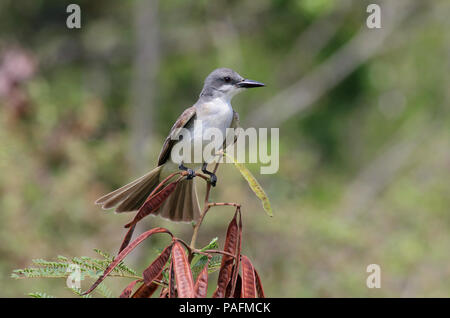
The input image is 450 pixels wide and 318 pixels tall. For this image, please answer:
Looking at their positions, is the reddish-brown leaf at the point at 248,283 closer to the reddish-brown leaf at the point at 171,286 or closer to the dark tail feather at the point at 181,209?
the reddish-brown leaf at the point at 171,286

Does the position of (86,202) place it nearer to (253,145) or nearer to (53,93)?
(253,145)

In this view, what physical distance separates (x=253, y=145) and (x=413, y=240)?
8.68 ft

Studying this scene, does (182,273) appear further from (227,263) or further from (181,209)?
(181,209)

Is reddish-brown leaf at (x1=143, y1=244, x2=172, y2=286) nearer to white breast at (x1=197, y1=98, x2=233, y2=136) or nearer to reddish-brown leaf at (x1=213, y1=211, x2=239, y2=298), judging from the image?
reddish-brown leaf at (x1=213, y1=211, x2=239, y2=298)

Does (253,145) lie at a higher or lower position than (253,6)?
lower

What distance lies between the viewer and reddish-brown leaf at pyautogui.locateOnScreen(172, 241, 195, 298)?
1650mm

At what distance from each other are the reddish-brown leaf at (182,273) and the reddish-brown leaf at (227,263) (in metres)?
0.12

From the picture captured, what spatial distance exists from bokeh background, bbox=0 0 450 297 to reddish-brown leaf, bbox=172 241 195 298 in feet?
16.3

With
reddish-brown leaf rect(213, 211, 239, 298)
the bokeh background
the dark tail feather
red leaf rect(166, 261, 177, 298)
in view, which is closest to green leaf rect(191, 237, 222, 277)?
reddish-brown leaf rect(213, 211, 239, 298)

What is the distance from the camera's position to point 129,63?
39.3ft

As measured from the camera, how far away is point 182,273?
5.54 ft

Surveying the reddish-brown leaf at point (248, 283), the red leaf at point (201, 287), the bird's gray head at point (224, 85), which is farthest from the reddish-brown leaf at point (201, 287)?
the bird's gray head at point (224, 85)

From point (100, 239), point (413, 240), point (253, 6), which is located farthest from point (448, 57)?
point (100, 239)
